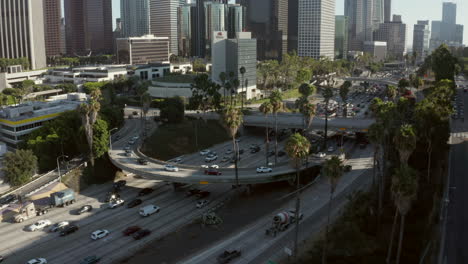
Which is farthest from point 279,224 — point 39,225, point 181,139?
point 181,139

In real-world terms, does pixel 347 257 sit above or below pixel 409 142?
below

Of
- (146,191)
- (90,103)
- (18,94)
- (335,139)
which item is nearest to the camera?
(146,191)

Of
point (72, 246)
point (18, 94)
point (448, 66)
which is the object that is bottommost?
point (72, 246)

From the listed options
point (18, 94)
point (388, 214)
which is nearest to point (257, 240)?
point (388, 214)

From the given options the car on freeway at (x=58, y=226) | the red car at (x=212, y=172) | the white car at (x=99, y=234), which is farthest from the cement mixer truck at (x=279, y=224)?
the car on freeway at (x=58, y=226)

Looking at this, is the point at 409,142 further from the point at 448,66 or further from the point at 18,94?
the point at 18,94

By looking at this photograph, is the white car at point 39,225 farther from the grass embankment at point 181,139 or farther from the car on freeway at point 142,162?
the grass embankment at point 181,139

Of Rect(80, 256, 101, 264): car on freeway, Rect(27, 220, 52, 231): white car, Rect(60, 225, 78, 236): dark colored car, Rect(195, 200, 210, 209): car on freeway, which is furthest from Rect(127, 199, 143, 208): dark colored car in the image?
Rect(80, 256, 101, 264): car on freeway
